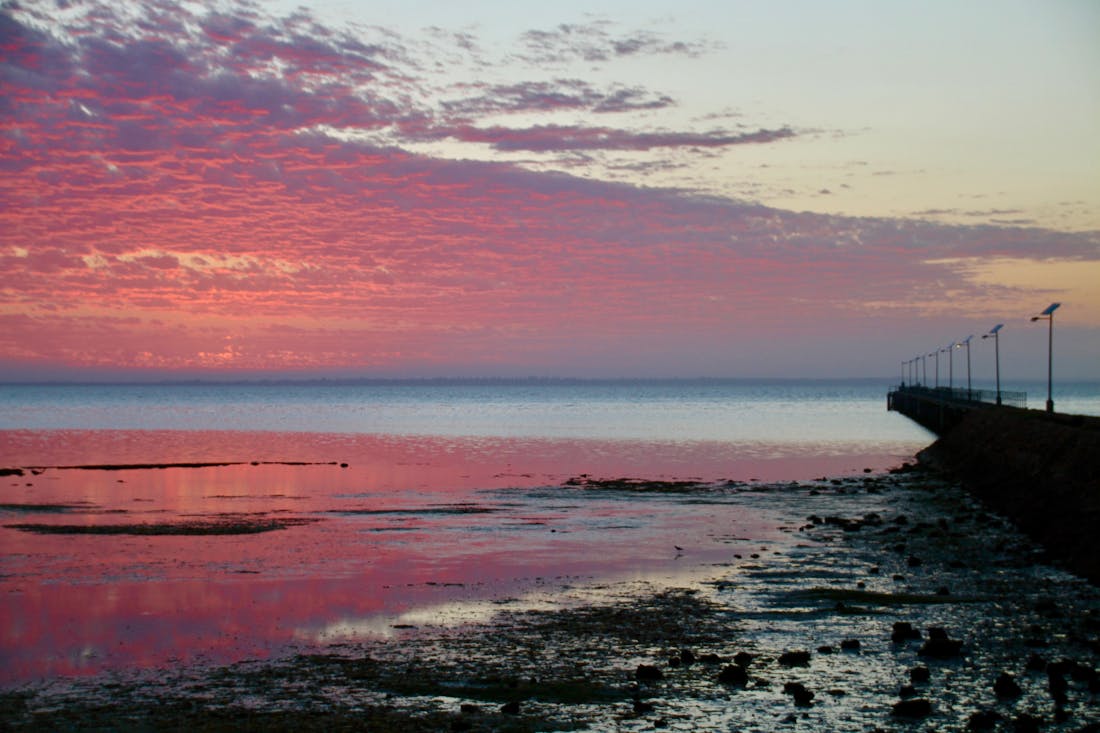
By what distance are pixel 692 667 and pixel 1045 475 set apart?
2360cm

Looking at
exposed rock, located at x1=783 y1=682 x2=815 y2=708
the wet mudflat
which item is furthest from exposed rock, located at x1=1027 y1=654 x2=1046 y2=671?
exposed rock, located at x1=783 y1=682 x2=815 y2=708

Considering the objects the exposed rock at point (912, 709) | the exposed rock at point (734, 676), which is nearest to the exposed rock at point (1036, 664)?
the exposed rock at point (912, 709)

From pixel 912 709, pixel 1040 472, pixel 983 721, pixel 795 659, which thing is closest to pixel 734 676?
pixel 795 659

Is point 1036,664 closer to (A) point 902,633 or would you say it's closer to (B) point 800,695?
(A) point 902,633

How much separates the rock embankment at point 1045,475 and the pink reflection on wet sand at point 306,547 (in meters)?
7.30

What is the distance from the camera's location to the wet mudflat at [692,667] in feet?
42.2

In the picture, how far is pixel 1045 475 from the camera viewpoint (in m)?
33.9

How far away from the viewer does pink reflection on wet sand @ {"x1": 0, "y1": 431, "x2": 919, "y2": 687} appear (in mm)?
17891

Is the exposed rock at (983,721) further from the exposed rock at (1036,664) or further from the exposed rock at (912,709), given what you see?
the exposed rock at (1036,664)

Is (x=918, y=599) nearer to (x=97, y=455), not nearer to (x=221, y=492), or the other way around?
(x=221, y=492)

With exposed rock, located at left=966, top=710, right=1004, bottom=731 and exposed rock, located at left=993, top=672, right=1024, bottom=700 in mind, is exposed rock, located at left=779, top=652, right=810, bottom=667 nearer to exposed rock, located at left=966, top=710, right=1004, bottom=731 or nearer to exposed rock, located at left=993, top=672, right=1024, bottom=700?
exposed rock, located at left=993, top=672, right=1024, bottom=700

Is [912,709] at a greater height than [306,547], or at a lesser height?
greater

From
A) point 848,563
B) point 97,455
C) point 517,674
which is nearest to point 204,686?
point 517,674

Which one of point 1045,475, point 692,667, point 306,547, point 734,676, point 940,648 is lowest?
point 306,547
